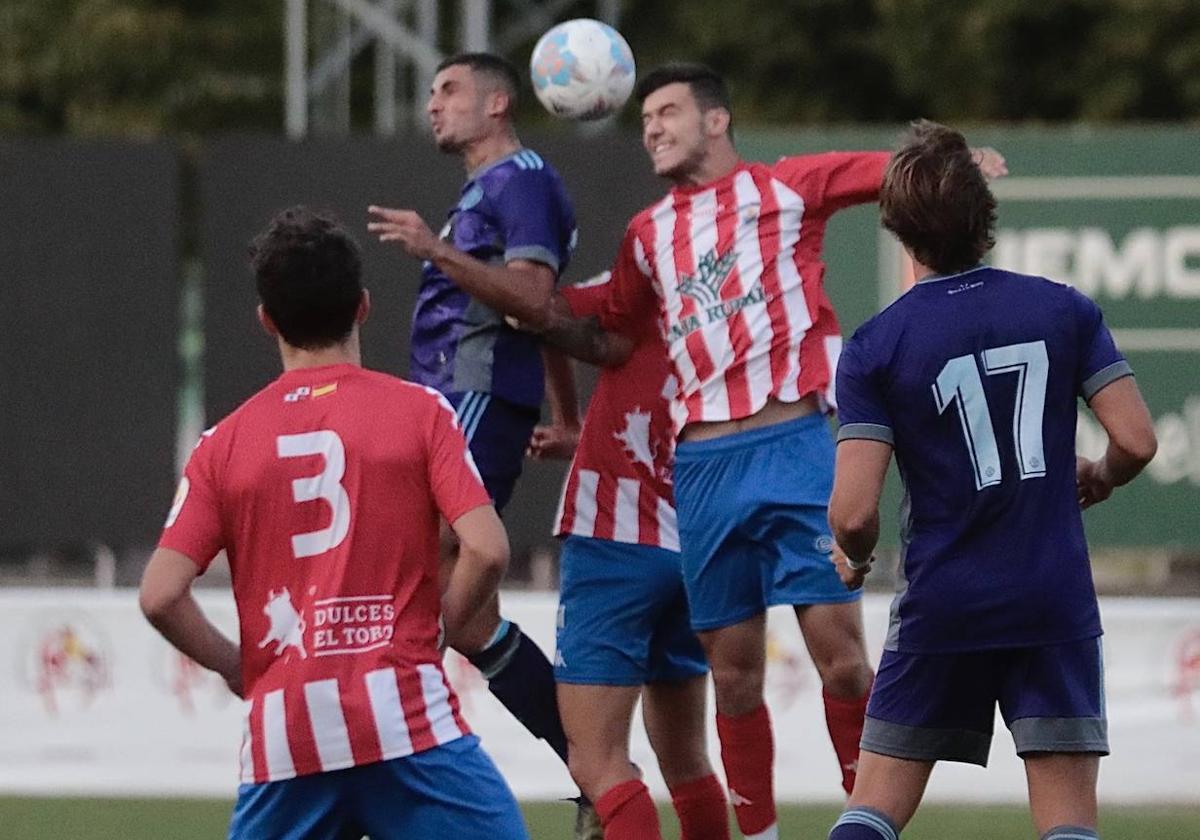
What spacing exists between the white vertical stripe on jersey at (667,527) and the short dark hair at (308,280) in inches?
79.1

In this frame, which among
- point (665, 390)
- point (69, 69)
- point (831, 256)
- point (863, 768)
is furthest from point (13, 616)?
point (69, 69)

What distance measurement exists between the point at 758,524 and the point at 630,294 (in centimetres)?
84

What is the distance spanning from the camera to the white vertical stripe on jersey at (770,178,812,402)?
6074mm

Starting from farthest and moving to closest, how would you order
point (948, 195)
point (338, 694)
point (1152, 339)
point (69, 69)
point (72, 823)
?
point (69, 69)
point (1152, 339)
point (72, 823)
point (948, 195)
point (338, 694)

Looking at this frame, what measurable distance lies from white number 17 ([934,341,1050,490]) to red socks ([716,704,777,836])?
161 centimetres

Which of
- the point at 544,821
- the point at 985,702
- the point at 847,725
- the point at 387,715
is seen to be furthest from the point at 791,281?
the point at 544,821

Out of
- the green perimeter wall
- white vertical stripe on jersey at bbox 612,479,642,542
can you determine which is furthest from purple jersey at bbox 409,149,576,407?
the green perimeter wall

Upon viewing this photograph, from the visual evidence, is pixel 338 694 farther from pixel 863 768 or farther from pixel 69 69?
pixel 69 69

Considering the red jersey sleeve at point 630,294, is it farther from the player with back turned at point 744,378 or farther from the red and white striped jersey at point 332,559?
the red and white striped jersey at point 332,559

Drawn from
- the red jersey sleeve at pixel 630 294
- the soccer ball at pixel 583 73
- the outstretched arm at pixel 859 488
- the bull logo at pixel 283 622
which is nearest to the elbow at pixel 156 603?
the bull logo at pixel 283 622

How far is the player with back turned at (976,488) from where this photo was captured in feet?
15.2

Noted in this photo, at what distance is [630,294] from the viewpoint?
6426 millimetres

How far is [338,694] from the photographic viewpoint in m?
4.30

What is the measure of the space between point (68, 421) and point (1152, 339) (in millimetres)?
4689
